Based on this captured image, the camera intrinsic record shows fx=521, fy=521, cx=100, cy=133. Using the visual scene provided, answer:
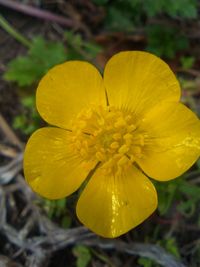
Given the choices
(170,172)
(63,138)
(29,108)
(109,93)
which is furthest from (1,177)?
(170,172)

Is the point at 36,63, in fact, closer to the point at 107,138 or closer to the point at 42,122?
the point at 42,122

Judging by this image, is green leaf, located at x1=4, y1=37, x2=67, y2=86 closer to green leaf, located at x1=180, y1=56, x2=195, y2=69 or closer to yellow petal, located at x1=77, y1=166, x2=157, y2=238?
green leaf, located at x1=180, y1=56, x2=195, y2=69

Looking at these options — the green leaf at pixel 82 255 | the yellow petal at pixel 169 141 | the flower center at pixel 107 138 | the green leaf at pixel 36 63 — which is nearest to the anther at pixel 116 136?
the flower center at pixel 107 138

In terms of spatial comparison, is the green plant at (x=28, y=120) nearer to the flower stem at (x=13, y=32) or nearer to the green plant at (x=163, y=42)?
the flower stem at (x=13, y=32)

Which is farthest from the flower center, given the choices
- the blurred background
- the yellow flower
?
the blurred background

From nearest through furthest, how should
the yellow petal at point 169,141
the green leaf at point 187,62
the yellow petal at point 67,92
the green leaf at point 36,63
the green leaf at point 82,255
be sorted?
1. the yellow petal at point 169,141
2. the yellow petal at point 67,92
3. the green leaf at point 82,255
4. the green leaf at point 36,63
5. the green leaf at point 187,62

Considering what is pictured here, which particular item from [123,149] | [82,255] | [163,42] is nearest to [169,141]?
[123,149]

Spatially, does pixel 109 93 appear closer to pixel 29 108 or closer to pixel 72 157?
pixel 72 157
